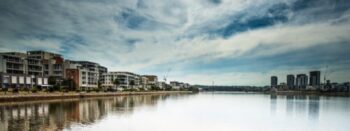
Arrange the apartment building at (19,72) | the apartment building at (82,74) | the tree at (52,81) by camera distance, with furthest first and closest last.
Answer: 1. the apartment building at (82,74)
2. the tree at (52,81)
3. the apartment building at (19,72)

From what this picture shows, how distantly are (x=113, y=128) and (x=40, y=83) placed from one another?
277ft

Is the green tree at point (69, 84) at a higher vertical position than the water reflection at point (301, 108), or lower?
higher

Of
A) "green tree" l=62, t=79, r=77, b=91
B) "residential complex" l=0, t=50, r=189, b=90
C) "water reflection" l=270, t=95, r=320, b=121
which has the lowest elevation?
"water reflection" l=270, t=95, r=320, b=121

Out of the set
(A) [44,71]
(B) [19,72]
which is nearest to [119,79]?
(A) [44,71]

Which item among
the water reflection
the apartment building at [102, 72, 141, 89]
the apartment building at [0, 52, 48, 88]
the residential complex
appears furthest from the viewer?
the apartment building at [102, 72, 141, 89]

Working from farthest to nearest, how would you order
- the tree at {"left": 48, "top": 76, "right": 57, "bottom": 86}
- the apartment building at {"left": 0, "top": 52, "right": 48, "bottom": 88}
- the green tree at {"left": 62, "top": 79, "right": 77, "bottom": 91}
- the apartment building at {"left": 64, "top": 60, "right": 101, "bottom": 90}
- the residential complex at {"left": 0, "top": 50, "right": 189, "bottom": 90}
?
the apartment building at {"left": 64, "top": 60, "right": 101, "bottom": 90} → the tree at {"left": 48, "top": 76, "right": 57, "bottom": 86} → the green tree at {"left": 62, "top": 79, "right": 77, "bottom": 91} → the residential complex at {"left": 0, "top": 50, "right": 189, "bottom": 90} → the apartment building at {"left": 0, "top": 52, "right": 48, "bottom": 88}

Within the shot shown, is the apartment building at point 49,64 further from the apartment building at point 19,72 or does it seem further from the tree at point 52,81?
the apartment building at point 19,72

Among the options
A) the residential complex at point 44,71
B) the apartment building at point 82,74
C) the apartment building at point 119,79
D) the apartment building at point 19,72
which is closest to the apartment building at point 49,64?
the residential complex at point 44,71

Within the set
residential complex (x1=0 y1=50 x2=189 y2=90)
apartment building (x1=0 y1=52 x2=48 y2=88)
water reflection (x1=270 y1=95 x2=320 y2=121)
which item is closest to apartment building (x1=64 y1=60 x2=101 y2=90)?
residential complex (x1=0 y1=50 x2=189 y2=90)

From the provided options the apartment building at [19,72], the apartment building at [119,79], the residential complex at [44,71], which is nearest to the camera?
the apartment building at [19,72]

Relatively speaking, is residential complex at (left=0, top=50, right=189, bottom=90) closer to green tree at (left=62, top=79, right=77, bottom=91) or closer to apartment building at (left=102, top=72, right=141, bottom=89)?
apartment building at (left=102, top=72, right=141, bottom=89)

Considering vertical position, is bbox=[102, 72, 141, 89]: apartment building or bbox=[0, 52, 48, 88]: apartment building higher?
bbox=[0, 52, 48, 88]: apartment building

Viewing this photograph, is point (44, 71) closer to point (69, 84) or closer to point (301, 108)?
point (69, 84)

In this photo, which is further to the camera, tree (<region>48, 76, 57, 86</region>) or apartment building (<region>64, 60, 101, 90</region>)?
apartment building (<region>64, 60, 101, 90</region>)
